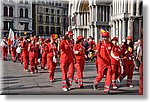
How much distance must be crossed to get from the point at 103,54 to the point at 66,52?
108 centimetres

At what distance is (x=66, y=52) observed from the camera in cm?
887

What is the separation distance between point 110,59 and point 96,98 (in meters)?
1.20

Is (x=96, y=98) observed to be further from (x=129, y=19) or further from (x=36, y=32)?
(x=129, y=19)

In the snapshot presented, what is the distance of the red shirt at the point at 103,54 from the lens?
27.6 feet

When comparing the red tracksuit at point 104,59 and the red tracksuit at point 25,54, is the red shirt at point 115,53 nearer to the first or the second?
the red tracksuit at point 104,59

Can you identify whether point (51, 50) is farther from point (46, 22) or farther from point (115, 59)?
point (46, 22)

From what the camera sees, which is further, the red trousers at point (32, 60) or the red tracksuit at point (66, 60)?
the red trousers at point (32, 60)

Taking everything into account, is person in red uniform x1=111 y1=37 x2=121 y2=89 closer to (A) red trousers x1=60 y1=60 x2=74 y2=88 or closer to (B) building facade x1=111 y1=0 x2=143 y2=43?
(A) red trousers x1=60 y1=60 x2=74 y2=88

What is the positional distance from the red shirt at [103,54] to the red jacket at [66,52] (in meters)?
0.87

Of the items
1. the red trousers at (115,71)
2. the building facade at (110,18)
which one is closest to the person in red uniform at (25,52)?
the building facade at (110,18)

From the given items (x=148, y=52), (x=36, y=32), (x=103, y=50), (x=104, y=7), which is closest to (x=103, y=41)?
A: (x=103, y=50)

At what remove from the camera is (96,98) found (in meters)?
8.08

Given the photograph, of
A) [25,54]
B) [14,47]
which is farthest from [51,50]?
[14,47]

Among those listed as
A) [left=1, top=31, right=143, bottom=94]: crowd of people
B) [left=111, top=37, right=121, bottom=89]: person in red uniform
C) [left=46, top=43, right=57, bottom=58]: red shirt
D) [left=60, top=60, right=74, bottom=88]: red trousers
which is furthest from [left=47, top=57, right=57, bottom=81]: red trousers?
[left=111, top=37, right=121, bottom=89]: person in red uniform
